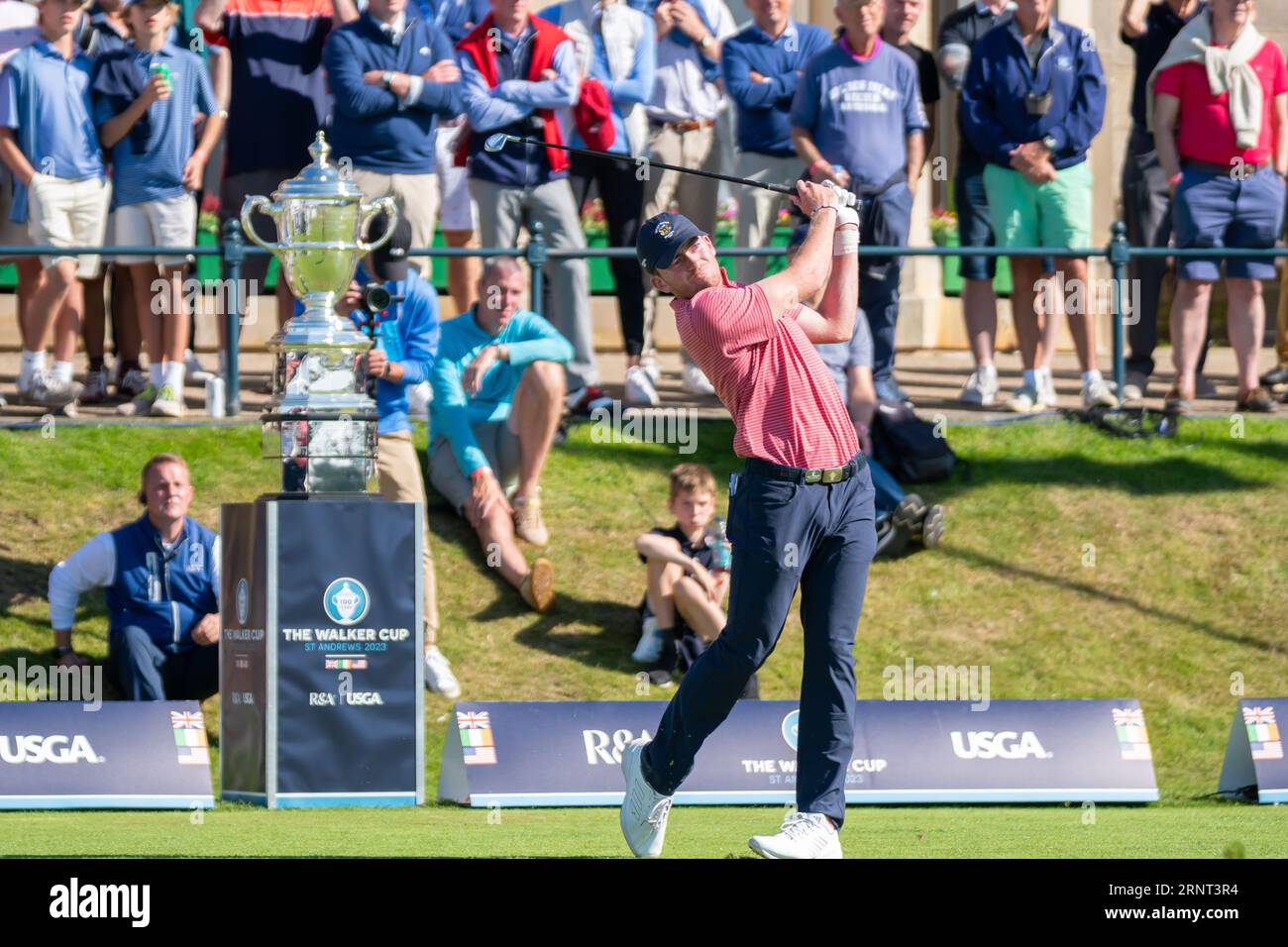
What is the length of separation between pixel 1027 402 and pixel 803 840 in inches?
315

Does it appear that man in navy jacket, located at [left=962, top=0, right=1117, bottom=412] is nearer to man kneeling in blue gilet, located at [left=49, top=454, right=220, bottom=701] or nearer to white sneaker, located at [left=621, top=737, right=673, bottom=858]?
man kneeling in blue gilet, located at [left=49, top=454, right=220, bottom=701]

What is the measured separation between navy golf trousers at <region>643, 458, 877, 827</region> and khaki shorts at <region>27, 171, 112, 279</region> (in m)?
7.30

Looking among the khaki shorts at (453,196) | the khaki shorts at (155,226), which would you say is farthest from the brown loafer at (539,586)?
the khaki shorts at (453,196)

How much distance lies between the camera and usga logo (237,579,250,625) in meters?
10.2

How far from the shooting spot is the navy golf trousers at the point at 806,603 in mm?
7336

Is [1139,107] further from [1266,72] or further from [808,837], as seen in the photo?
[808,837]

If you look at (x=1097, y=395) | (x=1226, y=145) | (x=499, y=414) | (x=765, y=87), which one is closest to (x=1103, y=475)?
(x=1097, y=395)

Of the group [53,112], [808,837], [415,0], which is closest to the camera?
[808,837]

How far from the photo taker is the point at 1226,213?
14.6 meters

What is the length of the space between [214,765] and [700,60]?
6.23 metres
